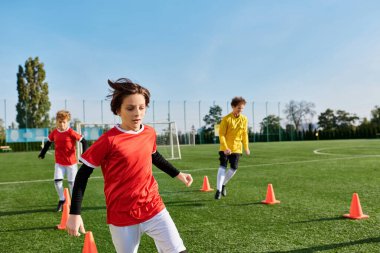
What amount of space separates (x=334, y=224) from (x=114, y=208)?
3.67 meters

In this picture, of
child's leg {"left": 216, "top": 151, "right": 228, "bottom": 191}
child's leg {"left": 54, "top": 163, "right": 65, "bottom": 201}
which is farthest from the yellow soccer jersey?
child's leg {"left": 54, "top": 163, "right": 65, "bottom": 201}

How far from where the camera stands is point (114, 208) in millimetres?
2738

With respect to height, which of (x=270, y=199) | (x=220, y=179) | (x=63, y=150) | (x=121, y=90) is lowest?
(x=270, y=199)

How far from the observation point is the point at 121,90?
286cm

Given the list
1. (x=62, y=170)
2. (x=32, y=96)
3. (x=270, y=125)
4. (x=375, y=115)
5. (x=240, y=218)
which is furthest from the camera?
(x=375, y=115)

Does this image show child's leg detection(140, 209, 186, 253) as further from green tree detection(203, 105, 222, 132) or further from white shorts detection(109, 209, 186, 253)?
green tree detection(203, 105, 222, 132)

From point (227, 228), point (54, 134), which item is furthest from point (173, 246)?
point (54, 134)

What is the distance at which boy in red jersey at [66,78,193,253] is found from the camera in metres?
2.69

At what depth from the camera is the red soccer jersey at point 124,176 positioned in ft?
8.89

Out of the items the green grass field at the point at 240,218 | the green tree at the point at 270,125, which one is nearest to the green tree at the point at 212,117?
the green tree at the point at 270,125

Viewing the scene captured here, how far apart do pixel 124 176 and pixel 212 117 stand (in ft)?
182

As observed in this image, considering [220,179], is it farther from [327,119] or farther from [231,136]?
[327,119]

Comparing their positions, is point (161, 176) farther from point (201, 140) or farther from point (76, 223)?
point (201, 140)

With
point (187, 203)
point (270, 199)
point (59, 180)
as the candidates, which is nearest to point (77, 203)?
point (187, 203)
